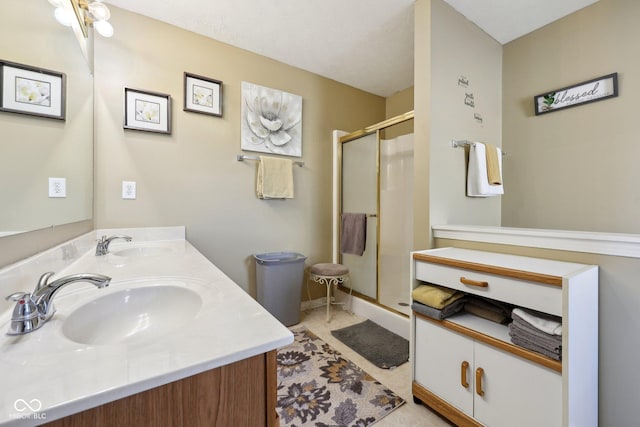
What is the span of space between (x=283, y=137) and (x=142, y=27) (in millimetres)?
1189

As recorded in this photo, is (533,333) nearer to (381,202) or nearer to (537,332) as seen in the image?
(537,332)

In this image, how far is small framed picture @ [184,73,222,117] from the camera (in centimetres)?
185

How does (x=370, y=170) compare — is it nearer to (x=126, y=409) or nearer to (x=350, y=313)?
(x=350, y=313)

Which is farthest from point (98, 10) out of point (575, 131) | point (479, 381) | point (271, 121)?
point (575, 131)

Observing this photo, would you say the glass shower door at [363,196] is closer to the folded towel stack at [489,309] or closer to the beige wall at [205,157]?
the beige wall at [205,157]

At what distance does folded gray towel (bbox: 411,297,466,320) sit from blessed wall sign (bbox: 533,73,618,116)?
1570 mm

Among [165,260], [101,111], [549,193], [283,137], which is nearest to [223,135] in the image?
[283,137]

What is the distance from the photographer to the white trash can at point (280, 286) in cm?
203

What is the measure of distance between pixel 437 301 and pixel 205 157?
6.02 ft

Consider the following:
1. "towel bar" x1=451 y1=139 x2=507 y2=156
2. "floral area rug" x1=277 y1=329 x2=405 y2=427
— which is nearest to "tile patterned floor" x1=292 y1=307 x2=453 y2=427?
"floral area rug" x1=277 y1=329 x2=405 y2=427

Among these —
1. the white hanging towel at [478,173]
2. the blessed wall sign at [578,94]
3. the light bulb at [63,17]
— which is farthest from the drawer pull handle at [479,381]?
the light bulb at [63,17]

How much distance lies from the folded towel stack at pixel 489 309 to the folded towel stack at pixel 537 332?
0.48 ft

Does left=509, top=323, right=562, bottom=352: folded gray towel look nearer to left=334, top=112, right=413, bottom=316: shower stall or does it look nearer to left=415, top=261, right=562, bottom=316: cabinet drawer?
left=415, top=261, right=562, bottom=316: cabinet drawer

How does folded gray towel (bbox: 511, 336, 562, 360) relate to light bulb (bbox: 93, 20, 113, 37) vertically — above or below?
below
